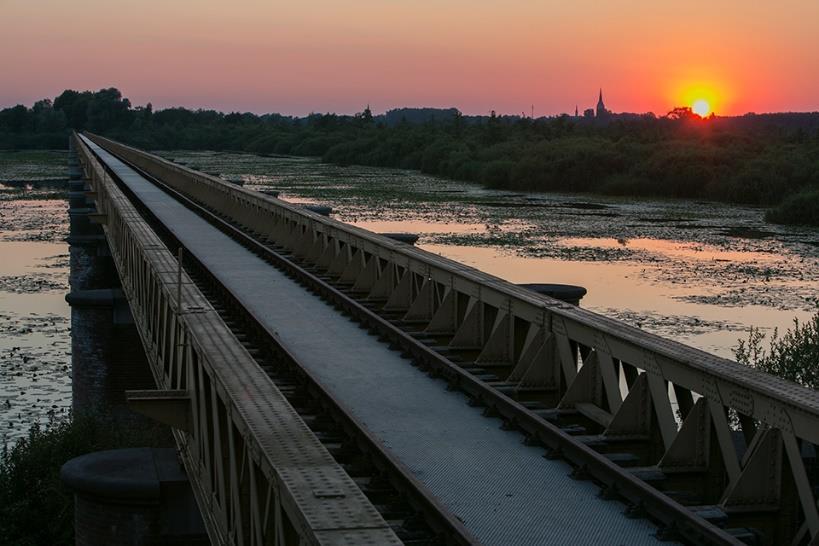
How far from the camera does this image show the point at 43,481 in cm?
1839

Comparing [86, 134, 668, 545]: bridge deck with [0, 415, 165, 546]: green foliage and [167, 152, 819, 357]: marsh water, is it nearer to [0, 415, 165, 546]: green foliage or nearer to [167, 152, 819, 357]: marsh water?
[0, 415, 165, 546]: green foliage

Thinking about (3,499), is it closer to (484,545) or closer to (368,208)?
(484,545)

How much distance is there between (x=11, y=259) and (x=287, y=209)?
20.2 meters

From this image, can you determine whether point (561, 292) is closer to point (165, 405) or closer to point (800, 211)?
point (165, 405)

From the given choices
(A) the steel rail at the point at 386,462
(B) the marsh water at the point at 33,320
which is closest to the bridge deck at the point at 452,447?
(A) the steel rail at the point at 386,462

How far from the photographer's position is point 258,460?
7.68m

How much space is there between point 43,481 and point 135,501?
7007mm

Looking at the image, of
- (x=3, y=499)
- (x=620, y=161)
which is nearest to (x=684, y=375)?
(x=3, y=499)

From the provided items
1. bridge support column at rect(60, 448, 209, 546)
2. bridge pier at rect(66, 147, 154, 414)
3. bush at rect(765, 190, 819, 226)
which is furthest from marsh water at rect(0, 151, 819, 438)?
bridge support column at rect(60, 448, 209, 546)

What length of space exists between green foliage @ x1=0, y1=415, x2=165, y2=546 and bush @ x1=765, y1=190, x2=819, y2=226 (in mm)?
40262

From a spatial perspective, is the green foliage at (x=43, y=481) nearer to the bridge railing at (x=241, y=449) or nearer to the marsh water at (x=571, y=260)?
the marsh water at (x=571, y=260)

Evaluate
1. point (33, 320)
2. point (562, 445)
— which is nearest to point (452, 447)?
point (562, 445)

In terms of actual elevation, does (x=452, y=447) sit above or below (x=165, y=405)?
below

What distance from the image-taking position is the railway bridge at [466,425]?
26.8 feet
